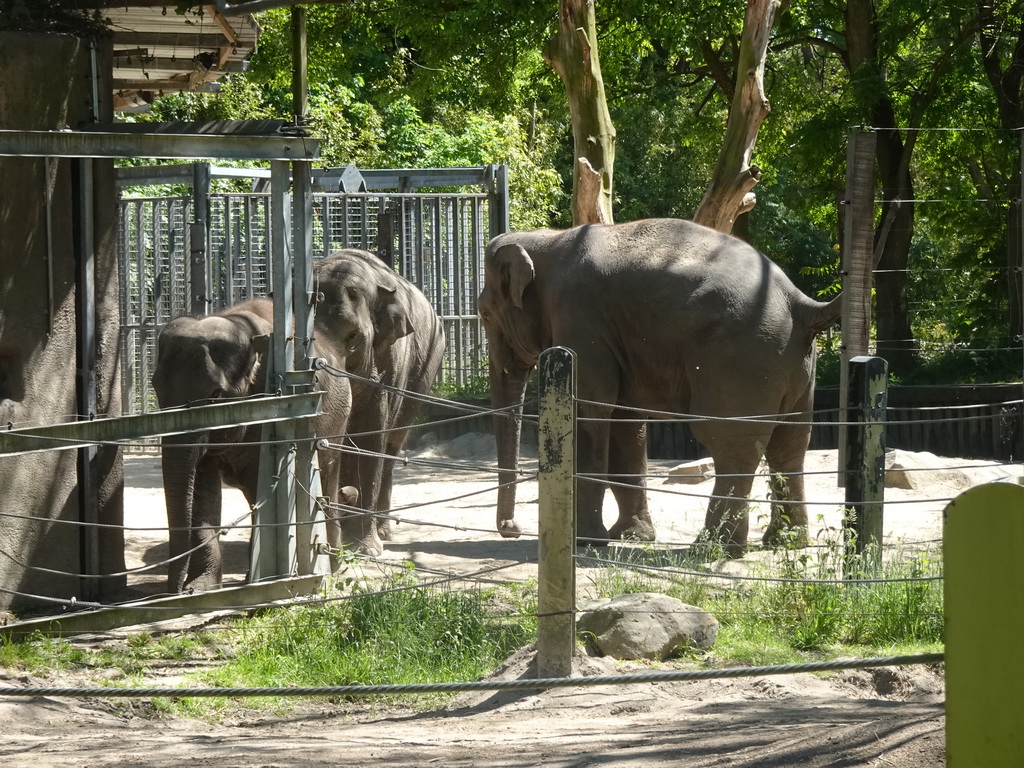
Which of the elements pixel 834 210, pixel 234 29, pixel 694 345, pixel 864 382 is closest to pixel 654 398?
pixel 694 345

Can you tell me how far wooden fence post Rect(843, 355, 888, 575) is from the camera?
279 inches

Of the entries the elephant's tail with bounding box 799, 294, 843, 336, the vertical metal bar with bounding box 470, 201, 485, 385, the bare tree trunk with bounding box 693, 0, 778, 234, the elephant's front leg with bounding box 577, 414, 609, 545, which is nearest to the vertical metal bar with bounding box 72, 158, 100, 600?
the elephant's front leg with bounding box 577, 414, 609, 545

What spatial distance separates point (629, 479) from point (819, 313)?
1763mm

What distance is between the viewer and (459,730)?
16.5 feet

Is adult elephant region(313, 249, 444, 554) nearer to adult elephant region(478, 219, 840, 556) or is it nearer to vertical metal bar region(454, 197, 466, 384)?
adult elephant region(478, 219, 840, 556)

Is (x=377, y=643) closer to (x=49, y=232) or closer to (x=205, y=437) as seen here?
(x=205, y=437)

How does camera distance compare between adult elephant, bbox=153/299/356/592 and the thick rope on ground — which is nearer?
the thick rope on ground

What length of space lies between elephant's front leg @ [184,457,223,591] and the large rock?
2.11m

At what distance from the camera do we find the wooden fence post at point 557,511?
5.47 metres

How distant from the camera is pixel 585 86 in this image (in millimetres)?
13641

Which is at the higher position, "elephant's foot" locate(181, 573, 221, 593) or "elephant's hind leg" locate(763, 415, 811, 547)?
"elephant's hind leg" locate(763, 415, 811, 547)

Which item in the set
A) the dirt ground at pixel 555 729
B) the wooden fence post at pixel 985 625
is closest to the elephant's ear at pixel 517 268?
the dirt ground at pixel 555 729

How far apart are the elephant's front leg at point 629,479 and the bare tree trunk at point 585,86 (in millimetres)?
4231

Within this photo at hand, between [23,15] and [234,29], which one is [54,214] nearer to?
[23,15]
